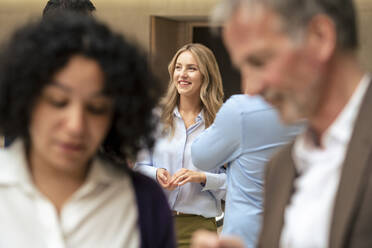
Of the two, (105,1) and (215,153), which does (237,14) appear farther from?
(105,1)

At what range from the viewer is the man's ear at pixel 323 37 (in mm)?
1374

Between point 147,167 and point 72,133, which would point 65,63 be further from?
point 147,167

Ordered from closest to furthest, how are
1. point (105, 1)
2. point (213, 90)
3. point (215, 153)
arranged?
point (215, 153) → point (213, 90) → point (105, 1)

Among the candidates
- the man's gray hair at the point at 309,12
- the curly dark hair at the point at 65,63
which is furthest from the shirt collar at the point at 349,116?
the curly dark hair at the point at 65,63

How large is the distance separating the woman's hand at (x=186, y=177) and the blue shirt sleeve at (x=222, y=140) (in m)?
0.33

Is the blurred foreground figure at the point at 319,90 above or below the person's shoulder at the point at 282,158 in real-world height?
above

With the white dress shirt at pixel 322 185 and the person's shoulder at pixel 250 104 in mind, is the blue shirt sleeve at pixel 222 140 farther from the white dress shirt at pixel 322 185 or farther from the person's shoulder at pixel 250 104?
the white dress shirt at pixel 322 185

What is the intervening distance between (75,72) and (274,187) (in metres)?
0.69

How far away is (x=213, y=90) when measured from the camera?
11.9 ft

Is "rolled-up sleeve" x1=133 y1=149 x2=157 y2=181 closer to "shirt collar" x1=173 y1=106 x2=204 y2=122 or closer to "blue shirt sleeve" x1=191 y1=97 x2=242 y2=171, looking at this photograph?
"shirt collar" x1=173 y1=106 x2=204 y2=122

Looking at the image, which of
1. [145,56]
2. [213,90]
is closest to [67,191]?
[145,56]

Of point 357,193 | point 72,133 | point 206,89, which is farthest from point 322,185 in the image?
point 206,89

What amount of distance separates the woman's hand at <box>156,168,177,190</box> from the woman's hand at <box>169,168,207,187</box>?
24mm

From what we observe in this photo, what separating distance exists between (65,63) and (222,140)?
4.48ft
